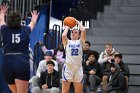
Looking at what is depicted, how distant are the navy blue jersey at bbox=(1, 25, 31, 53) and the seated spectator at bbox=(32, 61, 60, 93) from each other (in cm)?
424

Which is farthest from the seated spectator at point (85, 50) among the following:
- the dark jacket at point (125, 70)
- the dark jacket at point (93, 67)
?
the dark jacket at point (125, 70)

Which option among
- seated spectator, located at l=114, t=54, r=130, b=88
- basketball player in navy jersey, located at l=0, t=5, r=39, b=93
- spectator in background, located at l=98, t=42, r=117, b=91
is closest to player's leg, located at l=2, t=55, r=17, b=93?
basketball player in navy jersey, located at l=0, t=5, r=39, b=93

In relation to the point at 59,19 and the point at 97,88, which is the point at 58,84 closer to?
the point at 97,88

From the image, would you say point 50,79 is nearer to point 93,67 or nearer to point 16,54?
point 93,67

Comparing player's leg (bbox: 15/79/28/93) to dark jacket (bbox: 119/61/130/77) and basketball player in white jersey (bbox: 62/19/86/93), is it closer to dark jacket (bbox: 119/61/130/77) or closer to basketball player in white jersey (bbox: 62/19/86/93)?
basketball player in white jersey (bbox: 62/19/86/93)

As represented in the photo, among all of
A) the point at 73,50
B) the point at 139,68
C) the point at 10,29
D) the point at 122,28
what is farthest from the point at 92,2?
the point at 10,29

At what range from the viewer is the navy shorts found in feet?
19.5

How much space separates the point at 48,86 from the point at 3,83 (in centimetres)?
133

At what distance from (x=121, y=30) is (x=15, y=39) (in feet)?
25.9

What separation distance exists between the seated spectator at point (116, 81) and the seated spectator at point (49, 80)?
1.37 m

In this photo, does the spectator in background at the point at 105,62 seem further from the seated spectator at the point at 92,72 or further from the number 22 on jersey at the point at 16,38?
the number 22 on jersey at the point at 16,38

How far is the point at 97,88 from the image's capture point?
10.3 m

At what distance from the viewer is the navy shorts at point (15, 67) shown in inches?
234

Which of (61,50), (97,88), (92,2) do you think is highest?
(92,2)
